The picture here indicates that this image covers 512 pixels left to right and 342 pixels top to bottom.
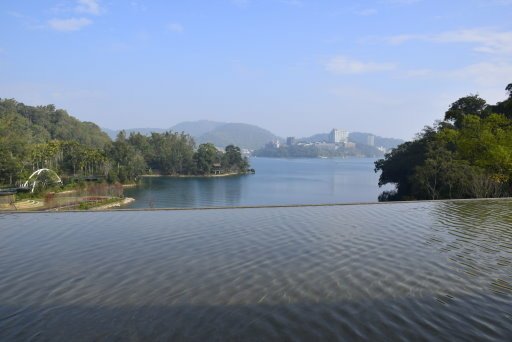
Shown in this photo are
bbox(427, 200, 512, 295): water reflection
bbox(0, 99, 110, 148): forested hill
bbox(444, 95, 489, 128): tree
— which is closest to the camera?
bbox(427, 200, 512, 295): water reflection

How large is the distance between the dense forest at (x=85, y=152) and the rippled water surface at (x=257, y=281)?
152 ft

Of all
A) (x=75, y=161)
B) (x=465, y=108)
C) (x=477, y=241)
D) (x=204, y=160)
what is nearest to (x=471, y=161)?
(x=465, y=108)

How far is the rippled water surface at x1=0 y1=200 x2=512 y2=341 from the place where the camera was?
14.9ft

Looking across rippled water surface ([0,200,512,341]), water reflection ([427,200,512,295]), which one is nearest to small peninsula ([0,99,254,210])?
rippled water surface ([0,200,512,341])

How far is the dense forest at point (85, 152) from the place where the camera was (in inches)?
2260

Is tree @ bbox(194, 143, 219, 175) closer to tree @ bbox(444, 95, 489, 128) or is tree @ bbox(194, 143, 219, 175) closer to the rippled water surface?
tree @ bbox(444, 95, 489, 128)

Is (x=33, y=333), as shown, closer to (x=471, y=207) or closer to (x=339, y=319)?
(x=339, y=319)

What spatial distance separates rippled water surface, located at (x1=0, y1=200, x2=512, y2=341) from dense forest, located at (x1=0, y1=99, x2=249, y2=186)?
4629cm

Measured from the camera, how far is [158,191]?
5891cm

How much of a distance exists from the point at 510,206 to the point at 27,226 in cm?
1637

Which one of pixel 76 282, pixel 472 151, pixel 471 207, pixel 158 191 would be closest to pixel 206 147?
pixel 158 191

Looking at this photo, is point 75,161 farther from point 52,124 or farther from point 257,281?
point 257,281

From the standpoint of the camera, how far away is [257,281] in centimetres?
609

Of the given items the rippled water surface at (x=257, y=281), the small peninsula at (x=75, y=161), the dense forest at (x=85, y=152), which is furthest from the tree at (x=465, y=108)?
the dense forest at (x=85, y=152)
